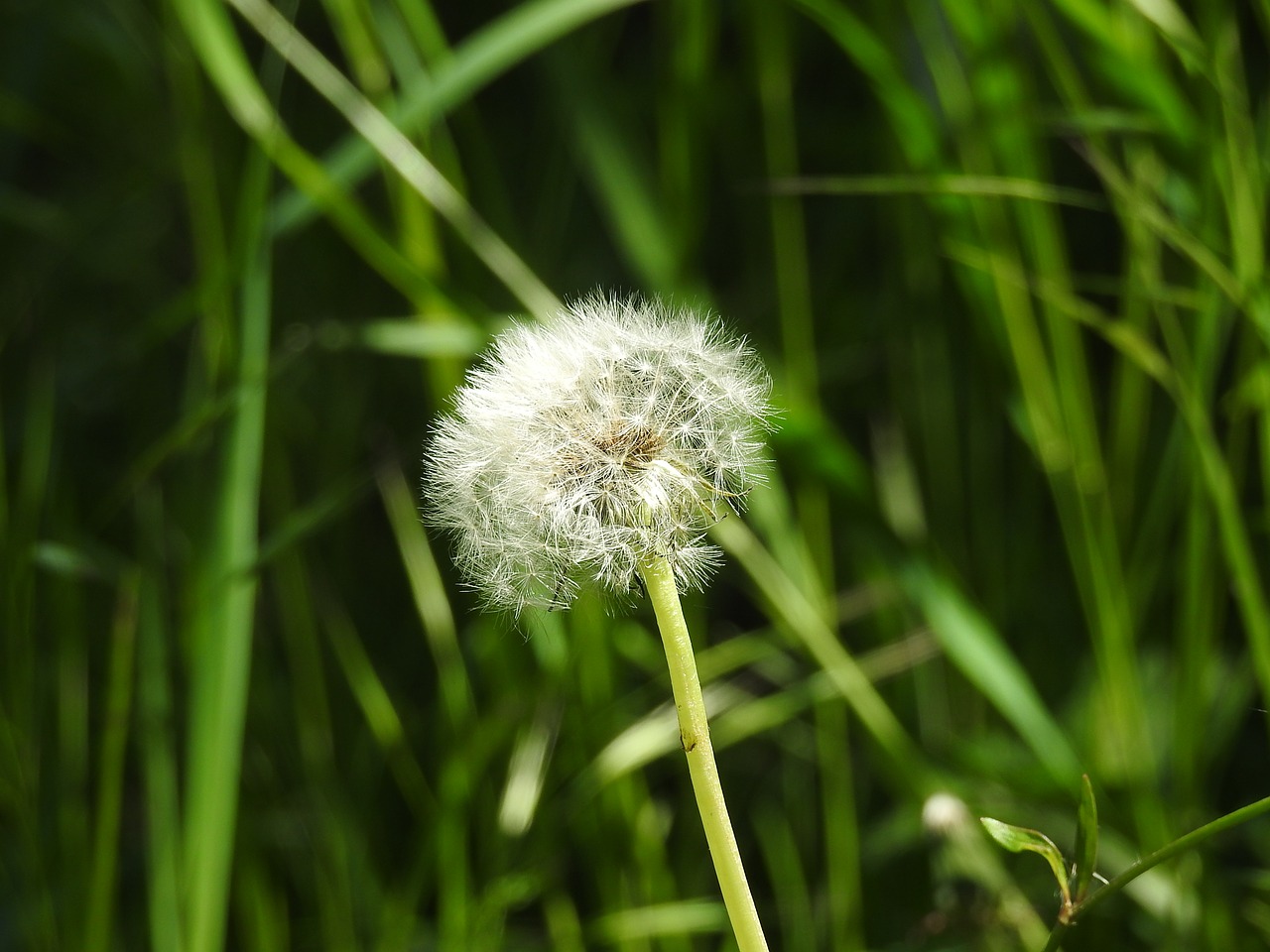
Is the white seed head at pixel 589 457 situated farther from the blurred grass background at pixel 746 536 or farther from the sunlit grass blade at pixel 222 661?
the sunlit grass blade at pixel 222 661

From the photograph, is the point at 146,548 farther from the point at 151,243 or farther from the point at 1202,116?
the point at 1202,116

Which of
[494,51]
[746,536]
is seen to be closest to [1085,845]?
[746,536]

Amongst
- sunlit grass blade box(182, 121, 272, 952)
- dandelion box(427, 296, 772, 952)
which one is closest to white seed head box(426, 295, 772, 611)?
dandelion box(427, 296, 772, 952)

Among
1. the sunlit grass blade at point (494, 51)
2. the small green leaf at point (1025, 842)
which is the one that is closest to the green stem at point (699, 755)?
the small green leaf at point (1025, 842)

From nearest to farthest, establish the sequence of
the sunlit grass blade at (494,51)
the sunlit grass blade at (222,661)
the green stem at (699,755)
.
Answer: the green stem at (699,755)
the sunlit grass blade at (222,661)
the sunlit grass blade at (494,51)

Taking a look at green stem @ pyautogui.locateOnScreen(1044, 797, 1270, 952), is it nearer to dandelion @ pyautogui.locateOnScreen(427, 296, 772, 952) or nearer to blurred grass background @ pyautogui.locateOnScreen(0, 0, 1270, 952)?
dandelion @ pyautogui.locateOnScreen(427, 296, 772, 952)

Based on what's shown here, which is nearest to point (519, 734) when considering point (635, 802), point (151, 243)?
point (635, 802)
